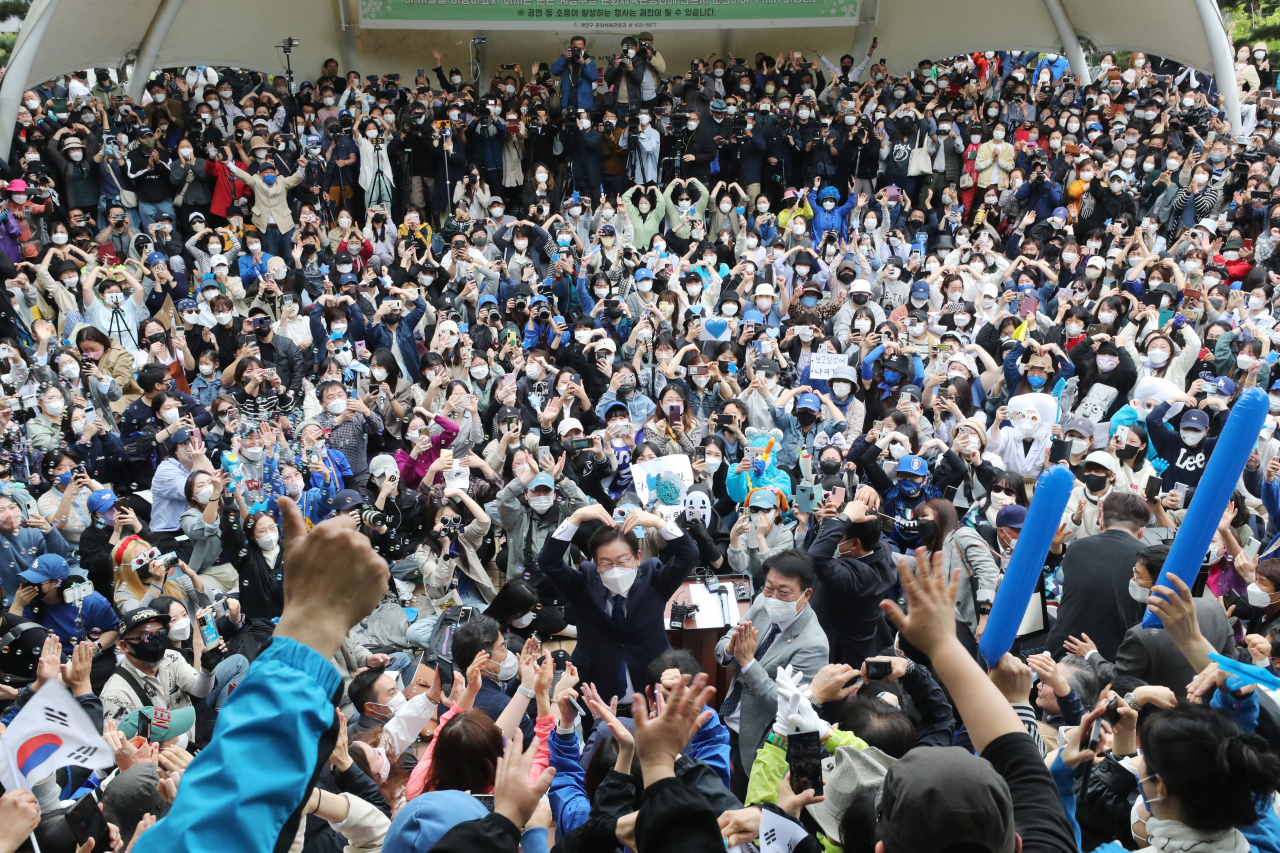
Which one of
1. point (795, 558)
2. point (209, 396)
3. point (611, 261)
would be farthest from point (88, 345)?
point (795, 558)

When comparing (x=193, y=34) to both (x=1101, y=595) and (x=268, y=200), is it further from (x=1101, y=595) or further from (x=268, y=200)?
(x=1101, y=595)

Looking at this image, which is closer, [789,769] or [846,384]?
[789,769]

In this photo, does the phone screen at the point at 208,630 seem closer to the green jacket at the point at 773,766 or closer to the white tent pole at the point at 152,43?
the green jacket at the point at 773,766

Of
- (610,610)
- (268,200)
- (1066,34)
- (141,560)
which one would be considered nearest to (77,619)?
(141,560)

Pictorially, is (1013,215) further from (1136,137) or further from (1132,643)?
(1132,643)

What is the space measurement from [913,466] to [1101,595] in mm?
2474

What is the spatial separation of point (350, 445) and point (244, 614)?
8.35 ft

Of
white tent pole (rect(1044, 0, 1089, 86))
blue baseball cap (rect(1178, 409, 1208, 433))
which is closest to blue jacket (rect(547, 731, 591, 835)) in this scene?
blue baseball cap (rect(1178, 409, 1208, 433))

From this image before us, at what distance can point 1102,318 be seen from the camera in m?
11.1

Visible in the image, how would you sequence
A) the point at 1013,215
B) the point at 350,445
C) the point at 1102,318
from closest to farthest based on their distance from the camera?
the point at 350,445, the point at 1102,318, the point at 1013,215

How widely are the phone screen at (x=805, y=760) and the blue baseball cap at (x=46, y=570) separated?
5.17m

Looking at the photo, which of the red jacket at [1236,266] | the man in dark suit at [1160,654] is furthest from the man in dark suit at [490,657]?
the red jacket at [1236,266]

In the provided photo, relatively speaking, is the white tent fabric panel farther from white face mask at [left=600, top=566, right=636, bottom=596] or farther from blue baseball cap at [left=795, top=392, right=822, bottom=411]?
white face mask at [left=600, top=566, right=636, bottom=596]

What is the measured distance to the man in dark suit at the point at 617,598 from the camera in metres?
5.27
